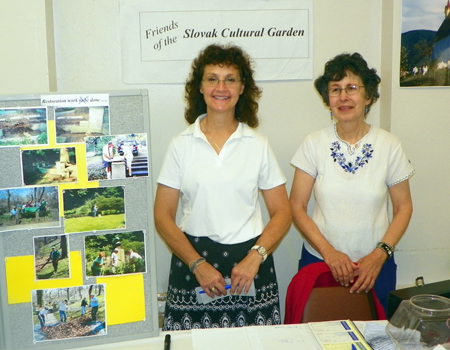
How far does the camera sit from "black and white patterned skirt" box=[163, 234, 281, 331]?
65.0 inches

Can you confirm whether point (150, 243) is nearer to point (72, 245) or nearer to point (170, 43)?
point (72, 245)

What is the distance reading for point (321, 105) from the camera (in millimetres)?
2424

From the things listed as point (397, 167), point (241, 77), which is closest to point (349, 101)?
point (397, 167)

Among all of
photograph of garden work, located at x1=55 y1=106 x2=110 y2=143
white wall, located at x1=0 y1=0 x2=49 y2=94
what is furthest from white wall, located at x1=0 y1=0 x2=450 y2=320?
photograph of garden work, located at x1=55 y1=106 x2=110 y2=143

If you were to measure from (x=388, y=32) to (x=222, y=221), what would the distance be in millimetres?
1367

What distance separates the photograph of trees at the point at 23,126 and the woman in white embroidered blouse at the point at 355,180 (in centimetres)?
113

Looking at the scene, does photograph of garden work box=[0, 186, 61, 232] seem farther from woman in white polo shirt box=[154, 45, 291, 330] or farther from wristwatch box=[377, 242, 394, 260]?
wristwatch box=[377, 242, 394, 260]

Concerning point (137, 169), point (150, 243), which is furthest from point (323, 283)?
point (137, 169)

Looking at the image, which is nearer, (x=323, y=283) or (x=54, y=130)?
(x=54, y=130)

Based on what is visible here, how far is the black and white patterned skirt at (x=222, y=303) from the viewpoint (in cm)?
165

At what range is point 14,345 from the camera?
1.25 meters

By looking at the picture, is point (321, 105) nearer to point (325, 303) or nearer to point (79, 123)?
point (325, 303)

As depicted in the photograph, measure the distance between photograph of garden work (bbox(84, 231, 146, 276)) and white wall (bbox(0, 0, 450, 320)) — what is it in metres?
1.12

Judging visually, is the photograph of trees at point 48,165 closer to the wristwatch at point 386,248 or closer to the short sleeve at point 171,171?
the short sleeve at point 171,171
